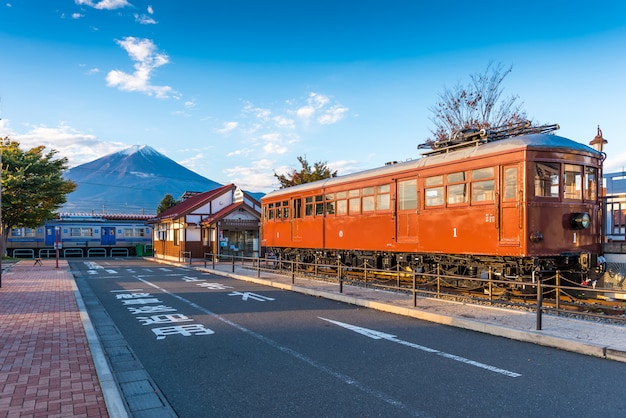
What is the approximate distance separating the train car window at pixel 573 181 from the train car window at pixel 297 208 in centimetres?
1060

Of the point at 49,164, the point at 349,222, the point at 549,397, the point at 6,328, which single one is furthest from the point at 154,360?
the point at 49,164

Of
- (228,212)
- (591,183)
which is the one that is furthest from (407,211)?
(228,212)

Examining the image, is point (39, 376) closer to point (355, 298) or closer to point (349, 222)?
point (355, 298)

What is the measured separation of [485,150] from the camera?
10648 millimetres

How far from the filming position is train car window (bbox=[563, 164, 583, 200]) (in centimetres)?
1024

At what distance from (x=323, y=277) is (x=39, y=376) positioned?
12.0m

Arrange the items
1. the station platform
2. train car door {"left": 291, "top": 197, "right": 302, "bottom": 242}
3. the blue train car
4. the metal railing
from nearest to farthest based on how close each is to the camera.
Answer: the station platform, the metal railing, train car door {"left": 291, "top": 197, "right": 302, "bottom": 242}, the blue train car

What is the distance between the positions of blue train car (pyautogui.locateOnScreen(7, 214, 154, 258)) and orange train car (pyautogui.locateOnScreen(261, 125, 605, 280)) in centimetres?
3506

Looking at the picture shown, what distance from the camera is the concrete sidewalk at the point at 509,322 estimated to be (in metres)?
6.36

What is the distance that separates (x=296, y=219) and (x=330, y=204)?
9.39 feet

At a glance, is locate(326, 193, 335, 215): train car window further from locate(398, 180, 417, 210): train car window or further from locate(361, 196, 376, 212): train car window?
locate(398, 180, 417, 210): train car window

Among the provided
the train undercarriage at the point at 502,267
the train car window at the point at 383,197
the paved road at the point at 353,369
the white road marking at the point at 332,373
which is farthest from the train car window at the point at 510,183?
the white road marking at the point at 332,373

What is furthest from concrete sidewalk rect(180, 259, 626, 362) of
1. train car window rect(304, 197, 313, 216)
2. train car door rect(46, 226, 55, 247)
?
train car door rect(46, 226, 55, 247)

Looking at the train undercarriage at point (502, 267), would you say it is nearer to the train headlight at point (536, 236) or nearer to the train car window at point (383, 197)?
→ the train headlight at point (536, 236)
